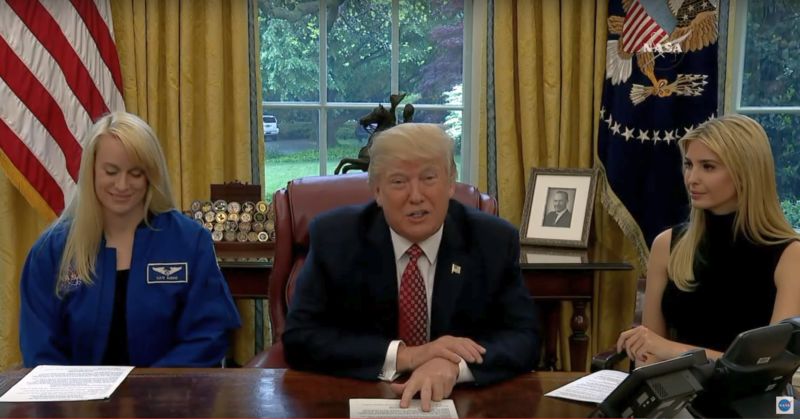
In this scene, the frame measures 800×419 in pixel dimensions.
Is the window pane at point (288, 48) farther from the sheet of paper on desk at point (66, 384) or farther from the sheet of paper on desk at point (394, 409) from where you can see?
the sheet of paper on desk at point (394, 409)

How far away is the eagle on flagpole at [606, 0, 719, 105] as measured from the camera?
3.19 m

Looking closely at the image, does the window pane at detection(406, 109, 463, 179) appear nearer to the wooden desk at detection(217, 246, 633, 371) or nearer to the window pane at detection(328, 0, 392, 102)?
the window pane at detection(328, 0, 392, 102)

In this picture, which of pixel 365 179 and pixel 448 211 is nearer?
pixel 448 211

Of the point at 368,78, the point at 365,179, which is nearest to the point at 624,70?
the point at 368,78

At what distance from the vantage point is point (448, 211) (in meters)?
1.85

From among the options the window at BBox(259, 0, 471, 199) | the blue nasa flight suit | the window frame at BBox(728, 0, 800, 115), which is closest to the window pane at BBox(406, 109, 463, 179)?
the window at BBox(259, 0, 471, 199)

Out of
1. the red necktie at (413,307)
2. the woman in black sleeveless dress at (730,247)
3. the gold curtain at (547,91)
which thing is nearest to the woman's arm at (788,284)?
the woman in black sleeveless dress at (730,247)

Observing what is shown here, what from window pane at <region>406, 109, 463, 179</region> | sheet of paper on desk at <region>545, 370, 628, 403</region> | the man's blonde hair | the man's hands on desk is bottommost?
sheet of paper on desk at <region>545, 370, 628, 403</region>

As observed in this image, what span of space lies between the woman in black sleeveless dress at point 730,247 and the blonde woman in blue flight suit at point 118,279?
120cm

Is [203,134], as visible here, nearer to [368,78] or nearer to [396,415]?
[368,78]

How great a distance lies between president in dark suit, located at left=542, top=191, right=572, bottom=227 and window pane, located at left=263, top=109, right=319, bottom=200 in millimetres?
1158

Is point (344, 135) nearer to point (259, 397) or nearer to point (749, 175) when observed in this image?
point (749, 175)

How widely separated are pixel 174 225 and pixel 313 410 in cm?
83

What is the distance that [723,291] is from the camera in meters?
2.01
